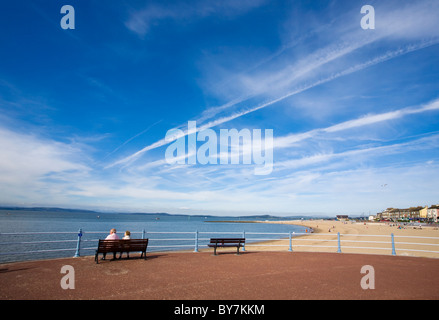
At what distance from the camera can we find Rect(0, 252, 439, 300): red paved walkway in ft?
18.8

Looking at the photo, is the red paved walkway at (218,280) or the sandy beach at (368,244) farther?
the sandy beach at (368,244)

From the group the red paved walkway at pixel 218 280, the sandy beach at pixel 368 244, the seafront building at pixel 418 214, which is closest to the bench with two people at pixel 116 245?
the red paved walkway at pixel 218 280

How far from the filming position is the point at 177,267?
874cm

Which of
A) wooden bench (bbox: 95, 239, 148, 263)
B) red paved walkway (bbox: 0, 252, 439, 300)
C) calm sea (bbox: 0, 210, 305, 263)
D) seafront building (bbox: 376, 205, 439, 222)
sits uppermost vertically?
wooden bench (bbox: 95, 239, 148, 263)

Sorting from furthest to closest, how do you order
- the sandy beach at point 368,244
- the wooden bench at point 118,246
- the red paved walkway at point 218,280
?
1. the sandy beach at point 368,244
2. the wooden bench at point 118,246
3. the red paved walkway at point 218,280

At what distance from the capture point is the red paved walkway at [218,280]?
5723mm

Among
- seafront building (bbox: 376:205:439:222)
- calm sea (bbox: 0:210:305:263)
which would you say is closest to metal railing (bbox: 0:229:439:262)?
calm sea (bbox: 0:210:305:263)

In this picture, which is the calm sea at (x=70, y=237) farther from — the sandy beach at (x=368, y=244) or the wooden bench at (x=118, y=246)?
the sandy beach at (x=368, y=244)

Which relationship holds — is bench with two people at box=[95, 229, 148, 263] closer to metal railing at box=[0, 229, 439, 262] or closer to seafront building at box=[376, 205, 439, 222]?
metal railing at box=[0, 229, 439, 262]

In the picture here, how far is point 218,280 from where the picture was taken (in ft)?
23.1

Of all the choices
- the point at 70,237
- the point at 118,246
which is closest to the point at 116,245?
the point at 118,246

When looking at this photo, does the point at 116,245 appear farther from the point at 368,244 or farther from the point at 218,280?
the point at 368,244
